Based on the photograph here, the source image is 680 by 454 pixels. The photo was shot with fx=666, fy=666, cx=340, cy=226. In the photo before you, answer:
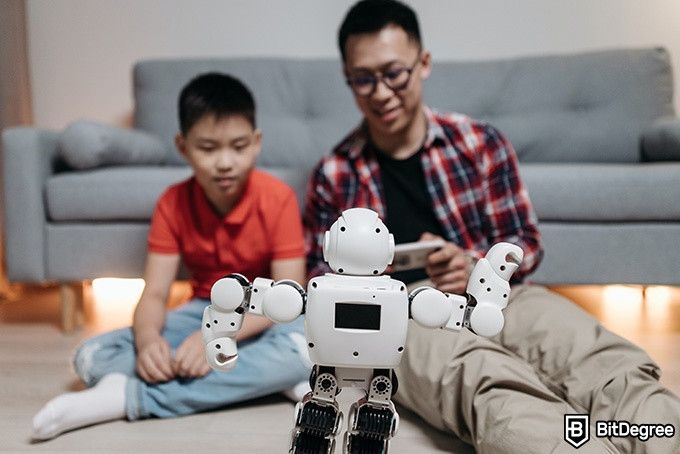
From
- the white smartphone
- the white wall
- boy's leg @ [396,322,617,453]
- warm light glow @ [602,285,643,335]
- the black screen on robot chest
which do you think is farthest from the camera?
the white wall

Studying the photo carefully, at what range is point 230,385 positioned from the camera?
3.96 feet

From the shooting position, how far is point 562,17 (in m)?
2.49

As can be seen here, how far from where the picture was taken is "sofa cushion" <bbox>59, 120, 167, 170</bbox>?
5.87 feet

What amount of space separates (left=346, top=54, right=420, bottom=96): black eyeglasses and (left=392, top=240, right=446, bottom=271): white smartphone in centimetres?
34

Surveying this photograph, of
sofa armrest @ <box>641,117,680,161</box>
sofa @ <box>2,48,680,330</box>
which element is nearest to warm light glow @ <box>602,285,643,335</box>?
sofa @ <box>2,48,680,330</box>

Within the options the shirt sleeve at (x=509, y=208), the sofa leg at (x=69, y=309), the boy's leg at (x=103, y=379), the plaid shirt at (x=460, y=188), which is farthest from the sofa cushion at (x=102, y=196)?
the shirt sleeve at (x=509, y=208)

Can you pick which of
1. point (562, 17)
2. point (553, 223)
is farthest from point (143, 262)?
point (562, 17)

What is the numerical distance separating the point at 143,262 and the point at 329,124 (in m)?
0.85

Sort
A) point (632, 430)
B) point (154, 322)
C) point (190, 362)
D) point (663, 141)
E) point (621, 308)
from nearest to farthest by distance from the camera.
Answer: point (632, 430), point (190, 362), point (154, 322), point (663, 141), point (621, 308)

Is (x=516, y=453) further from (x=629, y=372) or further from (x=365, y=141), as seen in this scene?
(x=365, y=141)

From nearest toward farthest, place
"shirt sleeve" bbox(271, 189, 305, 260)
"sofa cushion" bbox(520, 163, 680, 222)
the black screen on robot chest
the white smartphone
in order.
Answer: the black screen on robot chest < the white smartphone < "shirt sleeve" bbox(271, 189, 305, 260) < "sofa cushion" bbox(520, 163, 680, 222)

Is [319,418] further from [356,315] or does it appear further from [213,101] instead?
[213,101]

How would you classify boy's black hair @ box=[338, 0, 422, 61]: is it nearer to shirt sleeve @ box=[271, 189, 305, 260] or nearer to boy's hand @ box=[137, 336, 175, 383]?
shirt sleeve @ box=[271, 189, 305, 260]

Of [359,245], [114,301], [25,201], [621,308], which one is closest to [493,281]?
[359,245]
